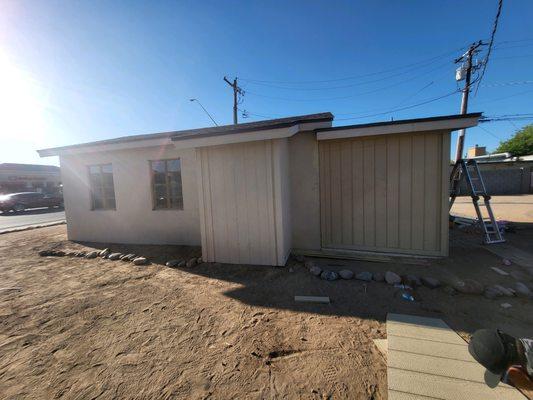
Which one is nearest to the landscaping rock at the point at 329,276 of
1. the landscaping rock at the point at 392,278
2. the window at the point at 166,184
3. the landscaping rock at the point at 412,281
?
the landscaping rock at the point at 392,278

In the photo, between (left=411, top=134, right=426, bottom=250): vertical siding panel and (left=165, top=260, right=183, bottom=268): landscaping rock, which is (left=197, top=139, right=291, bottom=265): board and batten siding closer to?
(left=165, top=260, right=183, bottom=268): landscaping rock

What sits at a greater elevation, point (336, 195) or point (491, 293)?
point (336, 195)

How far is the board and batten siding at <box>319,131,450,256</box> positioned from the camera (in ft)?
14.5

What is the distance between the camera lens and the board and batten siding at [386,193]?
443 centimetres

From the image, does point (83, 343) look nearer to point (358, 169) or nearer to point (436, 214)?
point (358, 169)

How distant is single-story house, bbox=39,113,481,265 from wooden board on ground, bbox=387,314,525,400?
7.64 feet

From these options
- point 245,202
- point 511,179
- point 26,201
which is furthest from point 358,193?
point 26,201

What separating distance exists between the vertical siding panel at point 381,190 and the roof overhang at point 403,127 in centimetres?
32

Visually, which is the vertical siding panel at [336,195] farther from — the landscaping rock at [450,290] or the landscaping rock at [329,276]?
the landscaping rock at [450,290]

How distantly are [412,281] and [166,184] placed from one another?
563 cm

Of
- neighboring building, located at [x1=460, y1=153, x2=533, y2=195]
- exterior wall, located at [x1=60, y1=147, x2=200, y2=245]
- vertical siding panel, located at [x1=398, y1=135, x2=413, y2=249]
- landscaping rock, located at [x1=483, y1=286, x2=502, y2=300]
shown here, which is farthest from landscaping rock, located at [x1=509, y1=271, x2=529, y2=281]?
neighboring building, located at [x1=460, y1=153, x2=533, y2=195]

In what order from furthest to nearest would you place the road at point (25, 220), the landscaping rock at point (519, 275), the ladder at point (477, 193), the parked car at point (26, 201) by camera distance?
the parked car at point (26, 201), the road at point (25, 220), the ladder at point (477, 193), the landscaping rock at point (519, 275)

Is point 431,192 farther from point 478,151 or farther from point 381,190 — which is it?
point 478,151

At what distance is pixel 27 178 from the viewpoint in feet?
88.7
